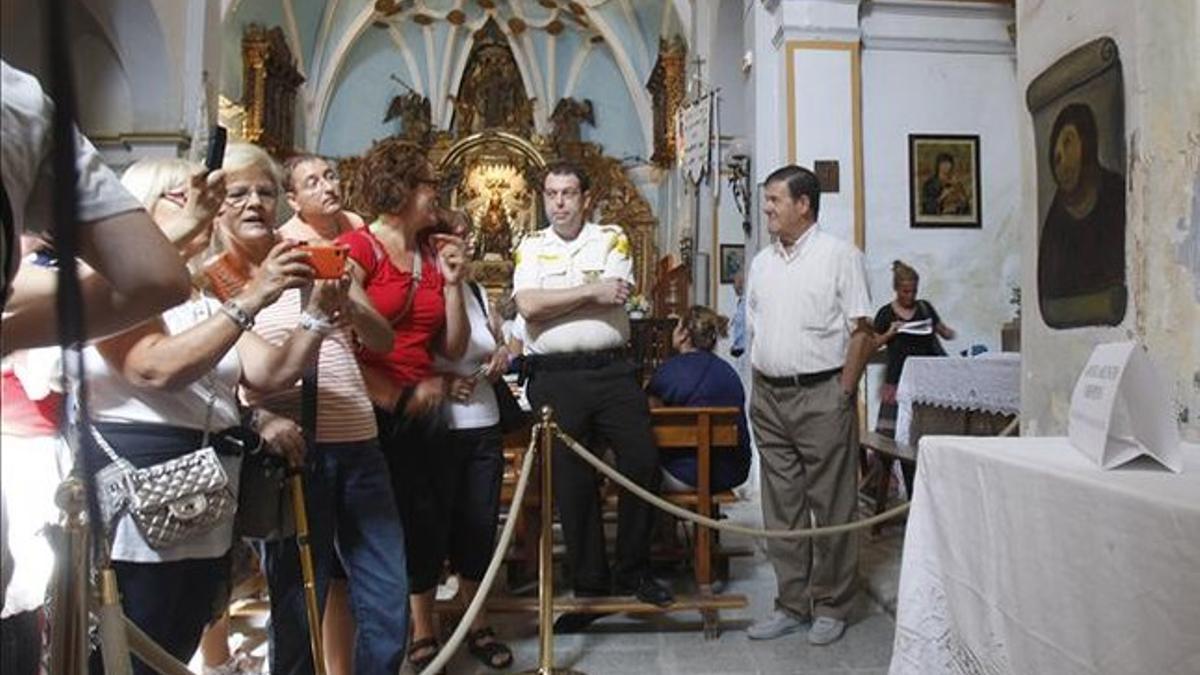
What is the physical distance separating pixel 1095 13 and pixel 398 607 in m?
2.62

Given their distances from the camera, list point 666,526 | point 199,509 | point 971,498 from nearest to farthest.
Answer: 1. point 199,509
2. point 971,498
3. point 666,526

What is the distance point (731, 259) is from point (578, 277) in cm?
650

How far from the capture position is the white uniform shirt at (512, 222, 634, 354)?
11.1 ft

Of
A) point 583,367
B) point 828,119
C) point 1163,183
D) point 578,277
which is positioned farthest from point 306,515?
point 828,119

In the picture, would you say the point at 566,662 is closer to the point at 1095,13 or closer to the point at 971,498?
the point at 971,498

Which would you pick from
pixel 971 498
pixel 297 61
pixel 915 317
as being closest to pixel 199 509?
pixel 971 498

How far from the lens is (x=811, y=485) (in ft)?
11.5

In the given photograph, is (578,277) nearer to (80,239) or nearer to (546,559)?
(546,559)

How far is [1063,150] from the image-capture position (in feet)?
8.78

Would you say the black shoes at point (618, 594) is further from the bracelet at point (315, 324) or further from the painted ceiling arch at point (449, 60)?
the painted ceiling arch at point (449, 60)

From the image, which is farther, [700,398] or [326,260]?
[700,398]

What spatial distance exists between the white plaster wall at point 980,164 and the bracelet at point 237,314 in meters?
5.88

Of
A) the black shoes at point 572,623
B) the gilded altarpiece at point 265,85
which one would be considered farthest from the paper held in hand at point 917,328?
the gilded altarpiece at point 265,85

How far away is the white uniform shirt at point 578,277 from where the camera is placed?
3.39 meters
